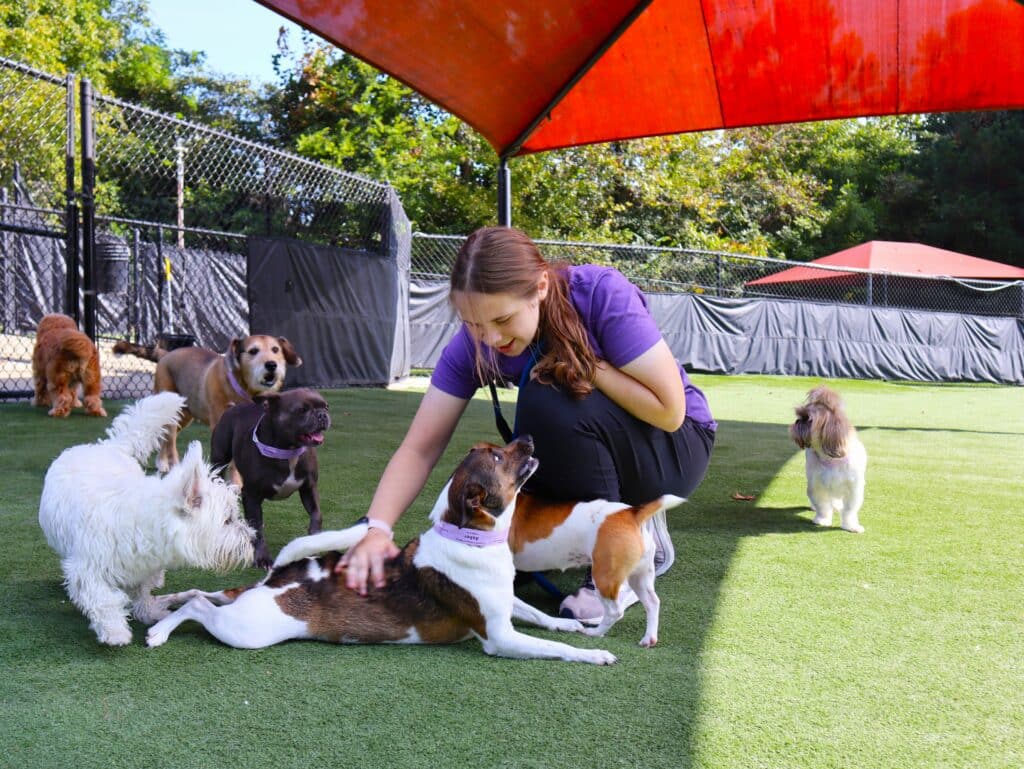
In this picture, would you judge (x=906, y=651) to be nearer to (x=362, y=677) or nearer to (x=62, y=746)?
(x=362, y=677)

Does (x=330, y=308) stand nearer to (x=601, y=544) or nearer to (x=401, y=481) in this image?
(x=401, y=481)

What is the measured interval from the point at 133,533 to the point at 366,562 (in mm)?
628

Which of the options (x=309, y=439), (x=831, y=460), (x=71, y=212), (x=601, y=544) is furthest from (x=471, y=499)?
(x=71, y=212)

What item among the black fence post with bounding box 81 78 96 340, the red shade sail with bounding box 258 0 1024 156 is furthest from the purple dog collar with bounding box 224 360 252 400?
the black fence post with bounding box 81 78 96 340

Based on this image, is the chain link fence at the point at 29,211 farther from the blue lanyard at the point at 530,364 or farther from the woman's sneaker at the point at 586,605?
the woman's sneaker at the point at 586,605

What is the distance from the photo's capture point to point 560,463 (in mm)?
2961

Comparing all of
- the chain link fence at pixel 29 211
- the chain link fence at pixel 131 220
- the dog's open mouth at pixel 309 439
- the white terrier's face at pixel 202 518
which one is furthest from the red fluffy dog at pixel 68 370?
the white terrier's face at pixel 202 518

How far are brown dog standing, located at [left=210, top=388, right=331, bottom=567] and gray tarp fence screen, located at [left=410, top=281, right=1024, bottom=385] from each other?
37.2 ft

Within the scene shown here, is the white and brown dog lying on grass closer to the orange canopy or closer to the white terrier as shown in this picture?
the white terrier

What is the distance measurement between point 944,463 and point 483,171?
17296 millimetres

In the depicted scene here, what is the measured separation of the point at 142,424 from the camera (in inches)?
119

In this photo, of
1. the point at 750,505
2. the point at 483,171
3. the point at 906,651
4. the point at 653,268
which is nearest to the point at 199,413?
the point at 750,505

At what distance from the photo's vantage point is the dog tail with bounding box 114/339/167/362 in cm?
658

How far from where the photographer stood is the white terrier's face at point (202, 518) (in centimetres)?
238
